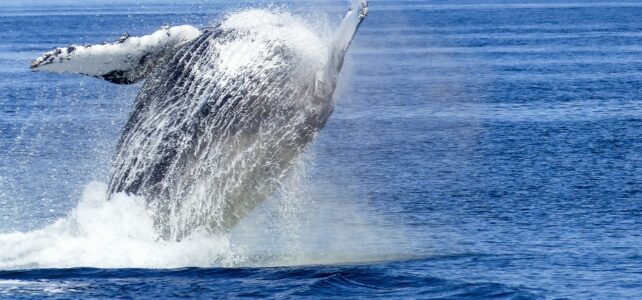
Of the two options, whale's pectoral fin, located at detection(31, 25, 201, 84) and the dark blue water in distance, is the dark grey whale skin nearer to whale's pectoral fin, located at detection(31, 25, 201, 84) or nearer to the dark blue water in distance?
whale's pectoral fin, located at detection(31, 25, 201, 84)

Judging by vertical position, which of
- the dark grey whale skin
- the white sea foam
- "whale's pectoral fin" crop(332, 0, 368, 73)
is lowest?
the white sea foam

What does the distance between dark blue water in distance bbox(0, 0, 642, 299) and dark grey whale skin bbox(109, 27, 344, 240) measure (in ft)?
2.40

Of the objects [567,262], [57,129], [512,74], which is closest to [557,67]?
[512,74]

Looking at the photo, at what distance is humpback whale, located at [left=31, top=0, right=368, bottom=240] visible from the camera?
42.6 feet

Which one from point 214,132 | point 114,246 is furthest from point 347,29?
point 114,246

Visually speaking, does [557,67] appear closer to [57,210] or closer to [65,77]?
[65,77]

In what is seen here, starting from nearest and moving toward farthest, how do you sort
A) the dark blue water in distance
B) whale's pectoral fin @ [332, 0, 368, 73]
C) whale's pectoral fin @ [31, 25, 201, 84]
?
whale's pectoral fin @ [332, 0, 368, 73] → whale's pectoral fin @ [31, 25, 201, 84] → the dark blue water in distance

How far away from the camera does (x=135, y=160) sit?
13484 mm

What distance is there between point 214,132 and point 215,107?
0.90 feet

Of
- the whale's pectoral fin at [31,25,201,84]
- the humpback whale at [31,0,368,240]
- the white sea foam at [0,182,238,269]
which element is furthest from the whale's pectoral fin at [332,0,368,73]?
the white sea foam at [0,182,238,269]

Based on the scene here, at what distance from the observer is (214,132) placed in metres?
13.3

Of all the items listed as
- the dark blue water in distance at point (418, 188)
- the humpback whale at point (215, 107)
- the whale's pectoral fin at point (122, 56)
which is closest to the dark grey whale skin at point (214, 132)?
the humpback whale at point (215, 107)

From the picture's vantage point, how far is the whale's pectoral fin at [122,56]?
12781 mm

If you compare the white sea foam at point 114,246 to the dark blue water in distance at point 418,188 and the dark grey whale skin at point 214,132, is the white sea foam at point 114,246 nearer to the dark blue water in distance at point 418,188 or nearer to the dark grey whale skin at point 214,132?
the dark blue water in distance at point 418,188
